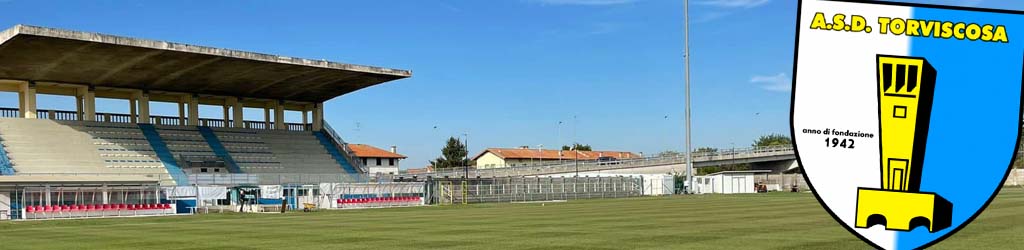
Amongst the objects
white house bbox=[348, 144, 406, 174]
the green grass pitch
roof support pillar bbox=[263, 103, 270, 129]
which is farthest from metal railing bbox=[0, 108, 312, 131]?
white house bbox=[348, 144, 406, 174]

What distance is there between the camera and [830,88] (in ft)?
10.2

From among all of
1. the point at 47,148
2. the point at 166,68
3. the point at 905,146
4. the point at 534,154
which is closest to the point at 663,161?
the point at 166,68

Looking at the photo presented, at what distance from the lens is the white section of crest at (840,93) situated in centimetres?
310

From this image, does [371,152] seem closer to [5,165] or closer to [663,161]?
[663,161]

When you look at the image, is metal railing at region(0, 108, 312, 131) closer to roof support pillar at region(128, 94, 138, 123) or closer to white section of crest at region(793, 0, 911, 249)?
roof support pillar at region(128, 94, 138, 123)

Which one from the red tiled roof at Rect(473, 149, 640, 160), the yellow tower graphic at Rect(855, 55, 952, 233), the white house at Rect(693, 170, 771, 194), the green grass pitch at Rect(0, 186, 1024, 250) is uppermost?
the yellow tower graphic at Rect(855, 55, 952, 233)

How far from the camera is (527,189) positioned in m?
67.0

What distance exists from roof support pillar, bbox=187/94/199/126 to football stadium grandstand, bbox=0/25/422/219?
0.10 metres

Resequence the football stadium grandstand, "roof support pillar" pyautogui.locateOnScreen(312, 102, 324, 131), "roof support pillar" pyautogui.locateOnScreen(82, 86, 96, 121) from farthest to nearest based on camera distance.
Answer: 1. "roof support pillar" pyautogui.locateOnScreen(312, 102, 324, 131)
2. "roof support pillar" pyautogui.locateOnScreen(82, 86, 96, 121)
3. the football stadium grandstand

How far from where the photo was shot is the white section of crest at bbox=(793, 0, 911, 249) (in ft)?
10.2

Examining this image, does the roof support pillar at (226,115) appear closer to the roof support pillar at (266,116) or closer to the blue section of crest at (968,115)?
the roof support pillar at (266,116)

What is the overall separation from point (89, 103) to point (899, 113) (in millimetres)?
63739

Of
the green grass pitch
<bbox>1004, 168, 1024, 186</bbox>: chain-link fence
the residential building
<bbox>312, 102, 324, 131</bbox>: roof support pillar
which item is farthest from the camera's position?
the residential building

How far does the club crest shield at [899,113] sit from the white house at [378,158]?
419 ft
